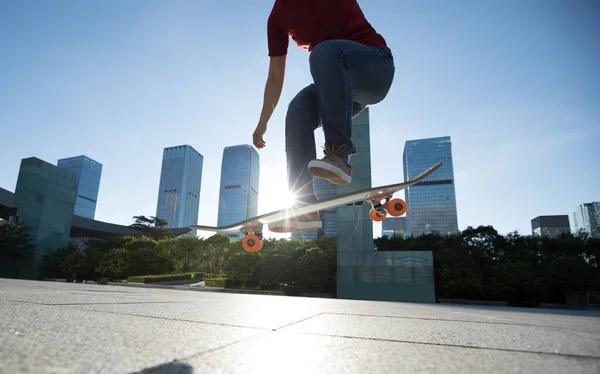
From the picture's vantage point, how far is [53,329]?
25.3 inches

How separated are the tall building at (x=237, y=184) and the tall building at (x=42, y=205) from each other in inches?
4448

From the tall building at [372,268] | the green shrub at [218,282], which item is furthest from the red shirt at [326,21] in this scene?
the green shrub at [218,282]

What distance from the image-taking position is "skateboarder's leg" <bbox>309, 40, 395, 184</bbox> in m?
1.88

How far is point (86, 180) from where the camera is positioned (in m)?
139

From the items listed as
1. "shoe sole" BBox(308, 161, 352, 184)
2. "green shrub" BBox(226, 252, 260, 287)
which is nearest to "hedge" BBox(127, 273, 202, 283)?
"green shrub" BBox(226, 252, 260, 287)

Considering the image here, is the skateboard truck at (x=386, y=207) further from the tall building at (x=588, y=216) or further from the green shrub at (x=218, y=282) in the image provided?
the tall building at (x=588, y=216)

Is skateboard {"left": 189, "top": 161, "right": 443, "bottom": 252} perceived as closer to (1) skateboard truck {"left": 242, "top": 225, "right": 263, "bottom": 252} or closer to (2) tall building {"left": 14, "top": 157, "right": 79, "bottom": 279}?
(1) skateboard truck {"left": 242, "top": 225, "right": 263, "bottom": 252}

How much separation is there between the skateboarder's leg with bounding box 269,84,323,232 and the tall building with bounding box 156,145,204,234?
486 feet

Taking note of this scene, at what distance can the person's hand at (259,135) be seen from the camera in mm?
2804

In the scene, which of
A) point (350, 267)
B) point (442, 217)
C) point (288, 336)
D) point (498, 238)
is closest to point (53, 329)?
point (288, 336)

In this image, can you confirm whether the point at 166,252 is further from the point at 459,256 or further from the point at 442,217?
the point at 442,217

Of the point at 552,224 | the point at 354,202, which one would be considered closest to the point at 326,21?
the point at 354,202

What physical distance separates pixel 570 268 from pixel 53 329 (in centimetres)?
2651

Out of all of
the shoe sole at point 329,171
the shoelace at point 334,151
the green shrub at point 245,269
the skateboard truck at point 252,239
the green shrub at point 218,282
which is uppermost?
the shoelace at point 334,151
